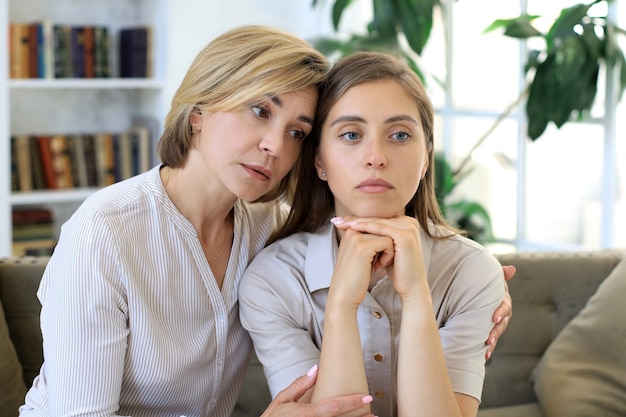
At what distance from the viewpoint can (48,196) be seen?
157 inches

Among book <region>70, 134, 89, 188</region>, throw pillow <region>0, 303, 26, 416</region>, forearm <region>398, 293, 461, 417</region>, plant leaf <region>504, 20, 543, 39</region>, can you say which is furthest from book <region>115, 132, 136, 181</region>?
forearm <region>398, 293, 461, 417</region>

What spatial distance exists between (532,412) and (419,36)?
1610 millimetres

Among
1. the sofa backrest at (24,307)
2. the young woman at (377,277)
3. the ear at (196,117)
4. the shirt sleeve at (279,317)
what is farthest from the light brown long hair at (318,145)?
the sofa backrest at (24,307)

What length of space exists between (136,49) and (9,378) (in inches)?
98.0

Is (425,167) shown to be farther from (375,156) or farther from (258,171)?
(258,171)

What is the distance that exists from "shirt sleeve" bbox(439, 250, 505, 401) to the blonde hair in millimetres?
470

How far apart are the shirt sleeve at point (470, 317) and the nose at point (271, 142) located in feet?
1.40

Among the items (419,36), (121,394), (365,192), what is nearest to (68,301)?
(121,394)

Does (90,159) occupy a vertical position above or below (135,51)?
below

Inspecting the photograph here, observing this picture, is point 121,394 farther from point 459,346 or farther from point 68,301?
point 459,346

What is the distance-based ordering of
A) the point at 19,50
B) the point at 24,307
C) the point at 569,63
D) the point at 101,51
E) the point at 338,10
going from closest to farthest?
the point at 24,307
the point at 569,63
the point at 338,10
the point at 19,50
the point at 101,51

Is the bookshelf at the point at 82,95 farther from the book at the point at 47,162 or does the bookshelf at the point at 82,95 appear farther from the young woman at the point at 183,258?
the young woman at the point at 183,258

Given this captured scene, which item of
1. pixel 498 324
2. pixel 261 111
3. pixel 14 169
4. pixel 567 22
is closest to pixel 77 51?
pixel 14 169

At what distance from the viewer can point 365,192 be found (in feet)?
5.16
